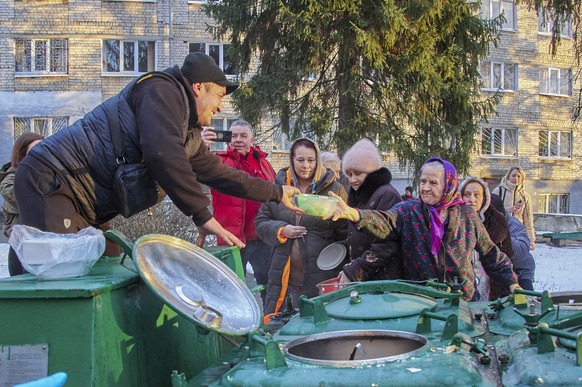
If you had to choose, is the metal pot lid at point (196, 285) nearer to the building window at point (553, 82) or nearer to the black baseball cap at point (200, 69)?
the black baseball cap at point (200, 69)

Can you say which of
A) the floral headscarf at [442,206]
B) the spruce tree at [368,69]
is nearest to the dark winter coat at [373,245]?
the floral headscarf at [442,206]

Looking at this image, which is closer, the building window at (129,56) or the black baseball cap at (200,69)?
the black baseball cap at (200,69)

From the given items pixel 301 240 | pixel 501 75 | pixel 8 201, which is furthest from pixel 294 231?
pixel 501 75

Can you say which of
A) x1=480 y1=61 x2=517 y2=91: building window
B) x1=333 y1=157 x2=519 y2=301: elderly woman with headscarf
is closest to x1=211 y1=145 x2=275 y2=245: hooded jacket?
x1=333 y1=157 x2=519 y2=301: elderly woman with headscarf

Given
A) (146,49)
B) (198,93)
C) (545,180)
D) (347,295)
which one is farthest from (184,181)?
(545,180)

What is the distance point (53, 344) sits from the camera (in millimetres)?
1864

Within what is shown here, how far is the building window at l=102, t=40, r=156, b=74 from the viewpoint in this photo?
816 inches

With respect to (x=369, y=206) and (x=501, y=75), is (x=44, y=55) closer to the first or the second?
(x=501, y=75)

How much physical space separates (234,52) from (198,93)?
10873 millimetres

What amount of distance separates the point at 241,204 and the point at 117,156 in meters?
2.92

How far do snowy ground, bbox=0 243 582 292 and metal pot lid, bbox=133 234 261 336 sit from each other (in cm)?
786

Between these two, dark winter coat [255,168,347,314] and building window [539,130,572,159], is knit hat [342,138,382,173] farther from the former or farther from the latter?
building window [539,130,572,159]

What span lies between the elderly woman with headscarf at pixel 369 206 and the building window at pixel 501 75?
68.2ft

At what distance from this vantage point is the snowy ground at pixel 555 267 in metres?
10.3
